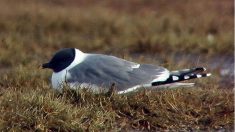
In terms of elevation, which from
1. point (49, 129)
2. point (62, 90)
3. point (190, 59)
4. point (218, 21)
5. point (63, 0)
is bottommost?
point (49, 129)

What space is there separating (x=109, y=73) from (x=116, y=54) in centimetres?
211

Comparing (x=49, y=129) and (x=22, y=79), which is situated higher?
(x=22, y=79)

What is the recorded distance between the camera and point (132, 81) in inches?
158

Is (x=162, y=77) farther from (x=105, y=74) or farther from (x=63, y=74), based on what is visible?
(x=63, y=74)

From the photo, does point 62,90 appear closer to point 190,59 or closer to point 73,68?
point 73,68

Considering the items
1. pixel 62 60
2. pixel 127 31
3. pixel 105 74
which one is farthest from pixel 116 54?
pixel 105 74

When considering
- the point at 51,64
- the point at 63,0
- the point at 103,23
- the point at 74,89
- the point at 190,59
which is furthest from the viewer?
the point at 63,0

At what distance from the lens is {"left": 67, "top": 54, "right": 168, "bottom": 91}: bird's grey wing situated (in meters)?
3.95

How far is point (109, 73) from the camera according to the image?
400cm

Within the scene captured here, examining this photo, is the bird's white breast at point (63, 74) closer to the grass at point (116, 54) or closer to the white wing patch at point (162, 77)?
the grass at point (116, 54)

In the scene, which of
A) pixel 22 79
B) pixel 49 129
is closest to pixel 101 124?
pixel 49 129

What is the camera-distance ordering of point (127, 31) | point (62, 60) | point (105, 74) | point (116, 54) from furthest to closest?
point (127, 31)
point (116, 54)
point (62, 60)
point (105, 74)

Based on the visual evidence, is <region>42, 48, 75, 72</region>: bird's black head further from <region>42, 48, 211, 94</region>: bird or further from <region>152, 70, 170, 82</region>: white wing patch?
<region>152, 70, 170, 82</region>: white wing patch

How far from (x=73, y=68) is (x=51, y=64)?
209 mm
